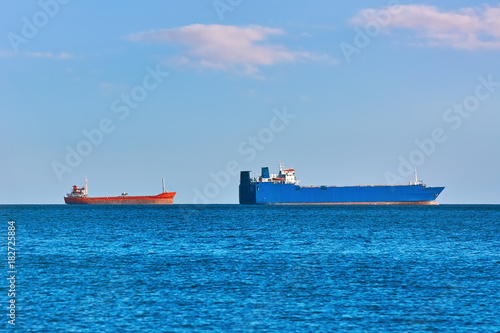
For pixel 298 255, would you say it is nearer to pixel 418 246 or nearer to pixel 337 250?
pixel 337 250

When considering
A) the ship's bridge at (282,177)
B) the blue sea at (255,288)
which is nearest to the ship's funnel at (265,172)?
the ship's bridge at (282,177)

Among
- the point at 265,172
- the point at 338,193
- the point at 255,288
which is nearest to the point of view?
the point at 255,288

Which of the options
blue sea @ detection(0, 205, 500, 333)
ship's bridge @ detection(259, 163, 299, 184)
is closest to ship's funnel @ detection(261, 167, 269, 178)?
ship's bridge @ detection(259, 163, 299, 184)

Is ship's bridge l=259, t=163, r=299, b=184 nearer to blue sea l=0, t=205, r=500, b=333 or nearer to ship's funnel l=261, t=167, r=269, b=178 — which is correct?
ship's funnel l=261, t=167, r=269, b=178

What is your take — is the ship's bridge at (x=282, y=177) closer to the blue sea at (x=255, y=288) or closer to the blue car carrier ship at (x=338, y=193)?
the blue car carrier ship at (x=338, y=193)

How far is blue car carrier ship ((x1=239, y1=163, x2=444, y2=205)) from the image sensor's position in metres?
152

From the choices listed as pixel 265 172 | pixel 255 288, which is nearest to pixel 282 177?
pixel 265 172

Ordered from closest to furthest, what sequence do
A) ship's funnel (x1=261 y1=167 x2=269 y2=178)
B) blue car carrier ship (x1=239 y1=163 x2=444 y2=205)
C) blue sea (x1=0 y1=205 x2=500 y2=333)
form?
blue sea (x1=0 y1=205 x2=500 y2=333), blue car carrier ship (x1=239 y1=163 x2=444 y2=205), ship's funnel (x1=261 y1=167 x2=269 y2=178)

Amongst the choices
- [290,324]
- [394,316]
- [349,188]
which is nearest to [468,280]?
[394,316]

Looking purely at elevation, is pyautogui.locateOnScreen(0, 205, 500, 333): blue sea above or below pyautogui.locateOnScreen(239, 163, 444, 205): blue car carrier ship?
below

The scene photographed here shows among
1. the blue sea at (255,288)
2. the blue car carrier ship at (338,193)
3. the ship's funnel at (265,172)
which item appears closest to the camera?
the blue sea at (255,288)

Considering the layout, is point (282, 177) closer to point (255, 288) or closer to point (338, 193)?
point (338, 193)

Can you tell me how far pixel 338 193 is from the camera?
15250cm

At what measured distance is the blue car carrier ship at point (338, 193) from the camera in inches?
5984
